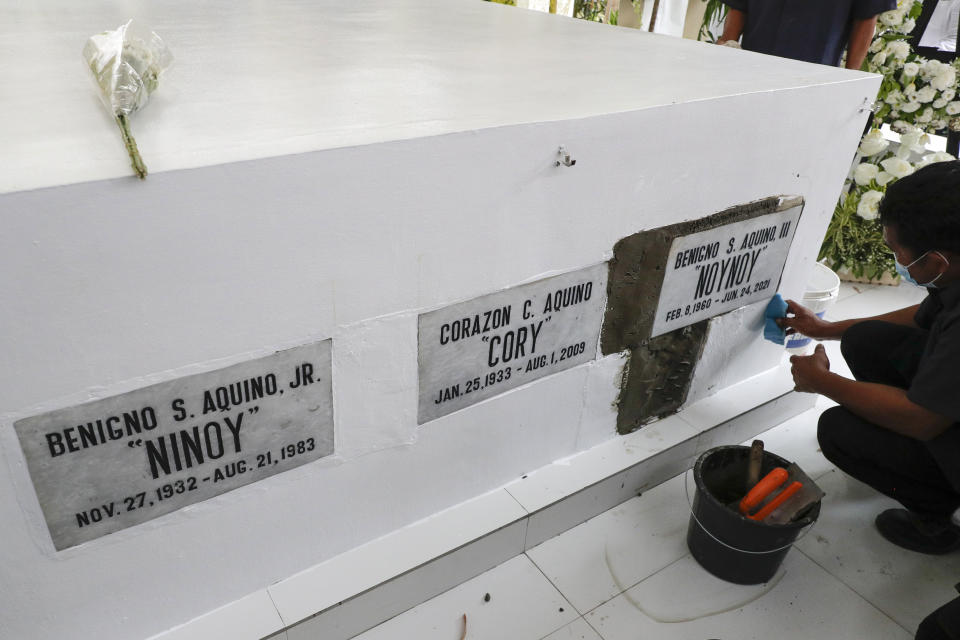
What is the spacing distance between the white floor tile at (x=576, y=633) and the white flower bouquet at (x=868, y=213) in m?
2.08

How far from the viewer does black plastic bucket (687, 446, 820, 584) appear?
55.5 inches

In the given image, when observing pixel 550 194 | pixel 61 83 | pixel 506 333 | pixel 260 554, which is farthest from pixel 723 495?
pixel 61 83

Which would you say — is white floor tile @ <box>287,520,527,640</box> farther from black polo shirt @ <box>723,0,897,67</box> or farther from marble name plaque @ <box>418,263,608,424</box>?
black polo shirt @ <box>723,0,897,67</box>

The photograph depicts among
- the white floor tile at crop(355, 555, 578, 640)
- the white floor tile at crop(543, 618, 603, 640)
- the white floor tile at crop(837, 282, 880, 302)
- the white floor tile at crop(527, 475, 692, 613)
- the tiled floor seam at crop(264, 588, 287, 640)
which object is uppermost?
the tiled floor seam at crop(264, 588, 287, 640)

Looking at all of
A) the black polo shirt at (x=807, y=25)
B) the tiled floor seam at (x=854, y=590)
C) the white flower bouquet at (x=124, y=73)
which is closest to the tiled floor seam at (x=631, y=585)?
the tiled floor seam at (x=854, y=590)

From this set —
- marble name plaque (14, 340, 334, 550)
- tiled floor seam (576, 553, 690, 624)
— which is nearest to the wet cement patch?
tiled floor seam (576, 553, 690, 624)

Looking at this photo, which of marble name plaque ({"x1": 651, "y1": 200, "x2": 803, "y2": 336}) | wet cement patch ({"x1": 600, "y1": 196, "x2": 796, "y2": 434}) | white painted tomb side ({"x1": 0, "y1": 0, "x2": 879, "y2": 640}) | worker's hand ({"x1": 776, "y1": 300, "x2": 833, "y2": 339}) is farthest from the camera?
worker's hand ({"x1": 776, "y1": 300, "x2": 833, "y2": 339})

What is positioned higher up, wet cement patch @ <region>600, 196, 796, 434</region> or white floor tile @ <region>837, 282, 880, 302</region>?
wet cement patch @ <region>600, 196, 796, 434</region>

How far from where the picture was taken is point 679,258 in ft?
5.04

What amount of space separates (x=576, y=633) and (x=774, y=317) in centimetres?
105

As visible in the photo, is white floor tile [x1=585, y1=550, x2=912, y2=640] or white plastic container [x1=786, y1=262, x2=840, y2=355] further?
white plastic container [x1=786, y1=262, x2=840, y2=355]

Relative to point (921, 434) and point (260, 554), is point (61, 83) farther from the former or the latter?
point (921, 434)

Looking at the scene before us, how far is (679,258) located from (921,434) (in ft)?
2.07

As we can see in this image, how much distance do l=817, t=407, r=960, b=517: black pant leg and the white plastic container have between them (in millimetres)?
430
